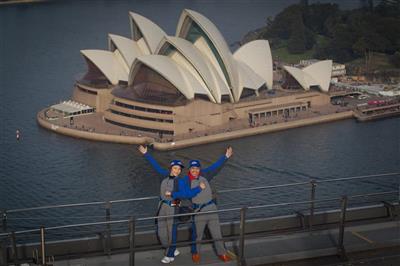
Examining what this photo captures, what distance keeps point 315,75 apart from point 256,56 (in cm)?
145

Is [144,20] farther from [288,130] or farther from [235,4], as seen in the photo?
[235,4]

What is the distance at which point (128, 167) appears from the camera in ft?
33.8

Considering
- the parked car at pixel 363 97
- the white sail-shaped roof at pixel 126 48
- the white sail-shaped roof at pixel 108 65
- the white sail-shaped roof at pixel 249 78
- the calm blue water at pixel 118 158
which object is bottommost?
the calm blue water at pixel 118 158

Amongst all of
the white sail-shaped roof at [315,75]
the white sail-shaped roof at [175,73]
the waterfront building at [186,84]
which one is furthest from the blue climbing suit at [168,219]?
the white sail-shaped roof at [315,75]

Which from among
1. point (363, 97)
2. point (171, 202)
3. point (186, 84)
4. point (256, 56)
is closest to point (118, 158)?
point (186, 84)

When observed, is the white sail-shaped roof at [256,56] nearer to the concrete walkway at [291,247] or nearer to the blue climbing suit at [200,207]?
the concrete walkway at [291,247]

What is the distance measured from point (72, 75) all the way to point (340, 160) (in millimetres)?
8709

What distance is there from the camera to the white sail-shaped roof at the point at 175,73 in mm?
13094

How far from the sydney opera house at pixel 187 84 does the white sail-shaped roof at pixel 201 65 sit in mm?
20

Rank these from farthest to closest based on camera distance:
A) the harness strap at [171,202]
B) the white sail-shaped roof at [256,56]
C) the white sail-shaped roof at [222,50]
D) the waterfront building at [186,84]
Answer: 1. the white sail-shaped roof at [256,56]
2. the white sail-shaped roof at [222,50]
3. the waterfront building at [186,84]
4. the harness strap at [171,202]

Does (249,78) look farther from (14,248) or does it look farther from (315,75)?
(14,248)

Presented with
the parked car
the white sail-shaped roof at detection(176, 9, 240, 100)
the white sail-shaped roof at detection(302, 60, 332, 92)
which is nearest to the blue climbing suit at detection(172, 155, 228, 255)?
the white sail-shaped roof at detection(176, 9, 240, 100)

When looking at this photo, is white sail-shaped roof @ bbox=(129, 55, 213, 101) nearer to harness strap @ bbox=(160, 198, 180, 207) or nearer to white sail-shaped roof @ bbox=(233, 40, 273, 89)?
white sail-shaped roof @ bbox=(233, 40, 273, 89)

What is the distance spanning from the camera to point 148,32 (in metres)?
15.2
